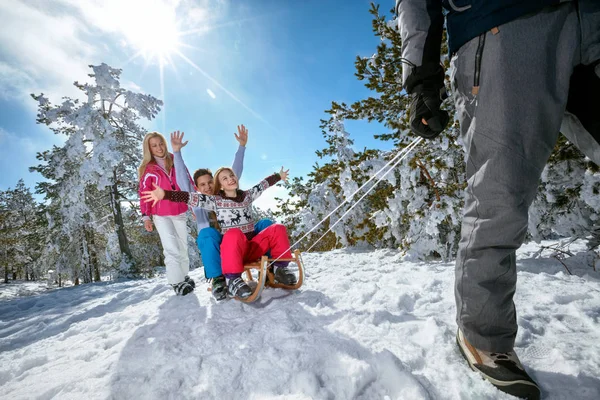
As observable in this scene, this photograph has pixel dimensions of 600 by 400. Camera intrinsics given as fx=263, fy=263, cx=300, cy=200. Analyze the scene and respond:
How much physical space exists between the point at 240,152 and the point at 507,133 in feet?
11.7

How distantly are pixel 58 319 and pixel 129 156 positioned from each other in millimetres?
9947

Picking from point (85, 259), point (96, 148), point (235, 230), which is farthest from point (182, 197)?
point (85, 259)

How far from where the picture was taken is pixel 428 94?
1.43 meters

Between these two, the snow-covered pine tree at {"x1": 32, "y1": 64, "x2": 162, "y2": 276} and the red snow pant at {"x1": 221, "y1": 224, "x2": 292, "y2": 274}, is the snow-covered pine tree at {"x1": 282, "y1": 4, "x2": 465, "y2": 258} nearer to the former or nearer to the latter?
the red snow pant at {"x1": 221, "y1": 224, "x2": 292, "y2": 274}

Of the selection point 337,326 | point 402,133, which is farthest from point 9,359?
point 402,133

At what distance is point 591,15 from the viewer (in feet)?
3.52

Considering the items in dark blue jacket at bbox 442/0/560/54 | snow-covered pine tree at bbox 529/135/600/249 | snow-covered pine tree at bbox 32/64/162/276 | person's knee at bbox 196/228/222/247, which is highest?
snow-covered pine tree at bbox 32/64/162/276

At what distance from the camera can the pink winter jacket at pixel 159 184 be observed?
380 cm

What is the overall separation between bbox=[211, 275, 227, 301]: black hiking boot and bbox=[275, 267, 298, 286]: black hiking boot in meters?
0.64

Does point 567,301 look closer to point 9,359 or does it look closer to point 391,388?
point 391,388

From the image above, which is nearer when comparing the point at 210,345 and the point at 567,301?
the point at 210,345

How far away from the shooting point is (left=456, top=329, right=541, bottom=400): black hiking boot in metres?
1.09

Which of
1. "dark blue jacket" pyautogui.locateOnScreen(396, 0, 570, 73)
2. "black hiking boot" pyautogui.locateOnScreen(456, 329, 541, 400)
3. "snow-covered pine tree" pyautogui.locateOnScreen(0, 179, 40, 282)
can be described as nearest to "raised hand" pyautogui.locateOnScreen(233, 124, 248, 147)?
"dark blue jacket" pyautogui.locateOnScreen(396, 0, 570, 73)

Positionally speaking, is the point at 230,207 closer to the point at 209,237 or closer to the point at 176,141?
the point at 209,237
